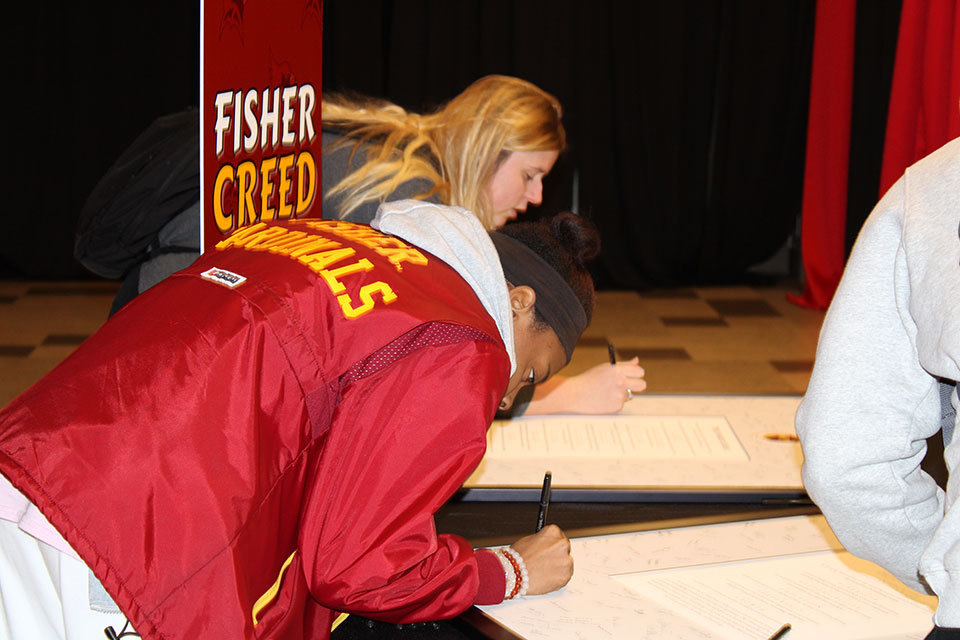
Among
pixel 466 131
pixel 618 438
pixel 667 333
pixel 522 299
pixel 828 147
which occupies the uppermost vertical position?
pixel 466 131

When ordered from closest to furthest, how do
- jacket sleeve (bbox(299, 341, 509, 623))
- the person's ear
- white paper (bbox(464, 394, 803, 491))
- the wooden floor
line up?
jacket sleeve (bbox(299, 341, 509, 623)) < the person's ear < white paper (bbox(464, 394, 803, 491)) < the wooden floor

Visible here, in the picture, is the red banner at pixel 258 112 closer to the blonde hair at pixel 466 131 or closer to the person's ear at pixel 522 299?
the blonde hair at pixel 466 131

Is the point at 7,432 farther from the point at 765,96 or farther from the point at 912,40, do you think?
the point at 765,96

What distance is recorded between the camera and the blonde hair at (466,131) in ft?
6.43

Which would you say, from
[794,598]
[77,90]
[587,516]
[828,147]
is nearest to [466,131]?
[587,516]

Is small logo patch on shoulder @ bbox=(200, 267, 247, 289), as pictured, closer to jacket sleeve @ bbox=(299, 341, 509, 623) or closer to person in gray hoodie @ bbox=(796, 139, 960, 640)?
jacket sleeve @ bbox=(299, 341, 509, 623)

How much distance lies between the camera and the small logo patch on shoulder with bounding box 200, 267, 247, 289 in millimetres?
1059

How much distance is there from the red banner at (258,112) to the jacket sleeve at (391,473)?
47cm

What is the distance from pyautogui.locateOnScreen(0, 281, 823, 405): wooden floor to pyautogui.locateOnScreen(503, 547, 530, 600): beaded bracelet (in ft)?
8.12

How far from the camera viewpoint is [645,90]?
5223 mm

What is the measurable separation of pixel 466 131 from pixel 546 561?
1.07 m

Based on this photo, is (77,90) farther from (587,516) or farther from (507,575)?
(507,575)

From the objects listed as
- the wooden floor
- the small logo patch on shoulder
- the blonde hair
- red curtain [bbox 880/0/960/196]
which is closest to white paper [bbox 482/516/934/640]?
the small logo patch on shoulder

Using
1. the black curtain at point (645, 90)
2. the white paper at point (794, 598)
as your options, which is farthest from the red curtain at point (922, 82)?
the black curtain at point (645, 90)
